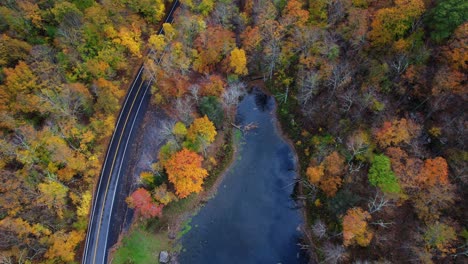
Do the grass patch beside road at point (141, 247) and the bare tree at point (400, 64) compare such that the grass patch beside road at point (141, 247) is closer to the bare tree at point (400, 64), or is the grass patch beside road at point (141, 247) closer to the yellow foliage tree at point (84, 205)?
the yellow foliage tree at point (84, 205)

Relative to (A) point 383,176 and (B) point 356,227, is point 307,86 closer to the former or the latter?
(A) point 383,176

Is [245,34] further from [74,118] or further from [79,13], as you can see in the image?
[74,118]

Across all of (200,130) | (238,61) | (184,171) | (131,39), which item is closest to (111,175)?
(184,171)

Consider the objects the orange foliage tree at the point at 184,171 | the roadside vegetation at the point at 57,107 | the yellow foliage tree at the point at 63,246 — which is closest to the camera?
the yellow foliage tree at the point at 63,246

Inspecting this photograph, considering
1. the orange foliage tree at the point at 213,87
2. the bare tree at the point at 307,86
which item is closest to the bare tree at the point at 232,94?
the orange foliage tree at the point at 213,87

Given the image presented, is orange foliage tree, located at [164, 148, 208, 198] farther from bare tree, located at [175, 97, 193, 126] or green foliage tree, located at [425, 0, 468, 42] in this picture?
green foliage tree, located at [425, 0, 468, 42]

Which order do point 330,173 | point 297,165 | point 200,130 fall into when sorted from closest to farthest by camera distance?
point 330,173
point 200,130
point 297,165
